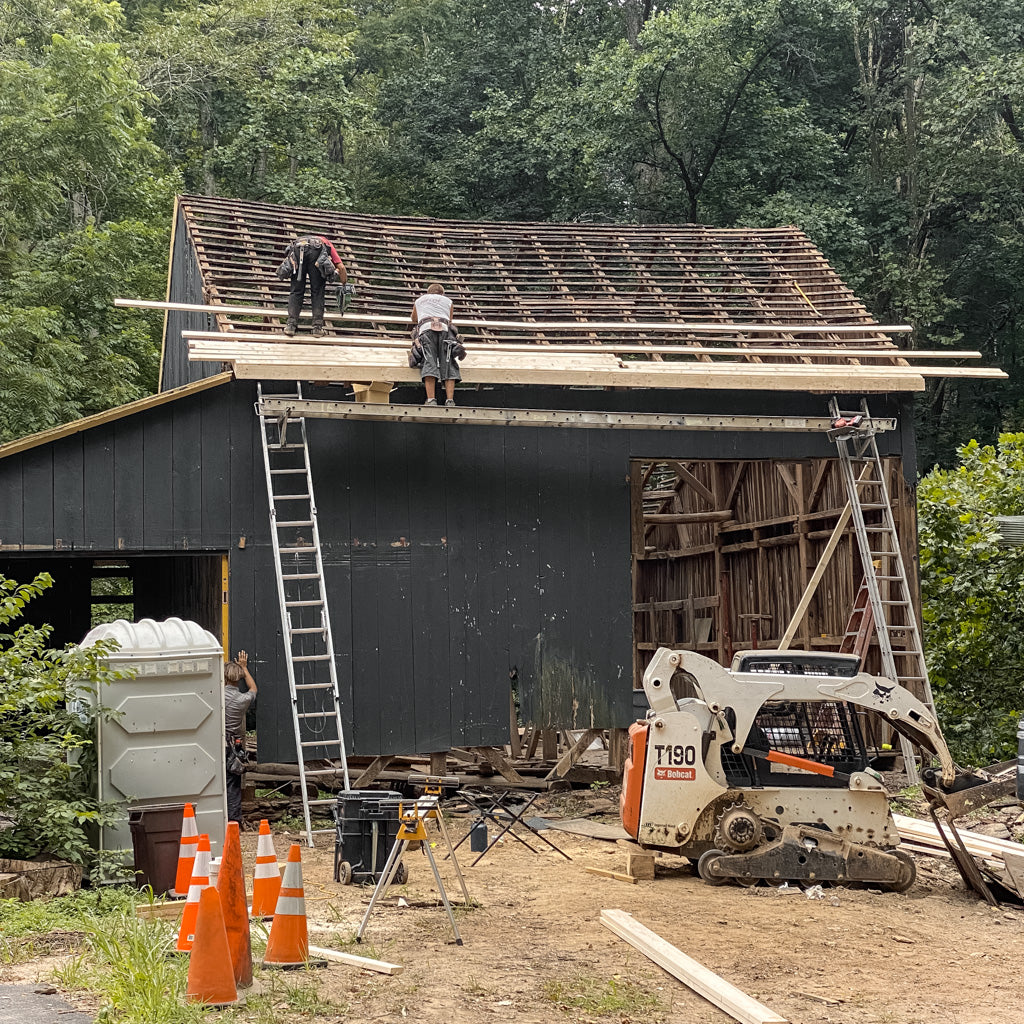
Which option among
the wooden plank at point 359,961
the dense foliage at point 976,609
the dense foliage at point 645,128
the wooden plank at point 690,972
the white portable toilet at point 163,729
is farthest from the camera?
the dense foliage at point 645,128

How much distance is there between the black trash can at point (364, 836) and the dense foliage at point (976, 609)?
10.1m

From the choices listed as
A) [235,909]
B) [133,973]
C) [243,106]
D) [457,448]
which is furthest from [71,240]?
[133,973]

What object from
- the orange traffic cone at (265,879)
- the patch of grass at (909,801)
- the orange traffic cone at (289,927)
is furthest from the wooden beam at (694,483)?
the orange traffic cone at (289,927)

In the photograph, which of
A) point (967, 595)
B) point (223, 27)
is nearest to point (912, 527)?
point (967, 595)

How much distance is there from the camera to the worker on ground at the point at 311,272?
45.8 ft

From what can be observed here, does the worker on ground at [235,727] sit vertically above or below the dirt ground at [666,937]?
above

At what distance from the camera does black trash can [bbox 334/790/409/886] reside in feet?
32.0

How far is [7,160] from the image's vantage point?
2333cm

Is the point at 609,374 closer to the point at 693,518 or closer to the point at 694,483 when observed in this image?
the point at 694,483

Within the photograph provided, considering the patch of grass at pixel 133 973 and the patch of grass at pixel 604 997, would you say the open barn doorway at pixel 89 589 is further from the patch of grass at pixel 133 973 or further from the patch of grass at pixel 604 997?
the patch of grass at pixel 604 997

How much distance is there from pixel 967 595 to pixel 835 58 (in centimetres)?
2241

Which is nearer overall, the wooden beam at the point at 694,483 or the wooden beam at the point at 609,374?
the wooden beam at the point at 609,374

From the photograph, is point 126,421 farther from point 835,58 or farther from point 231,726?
point 835,58

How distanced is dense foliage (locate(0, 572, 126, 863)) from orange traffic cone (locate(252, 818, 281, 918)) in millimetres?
2242
